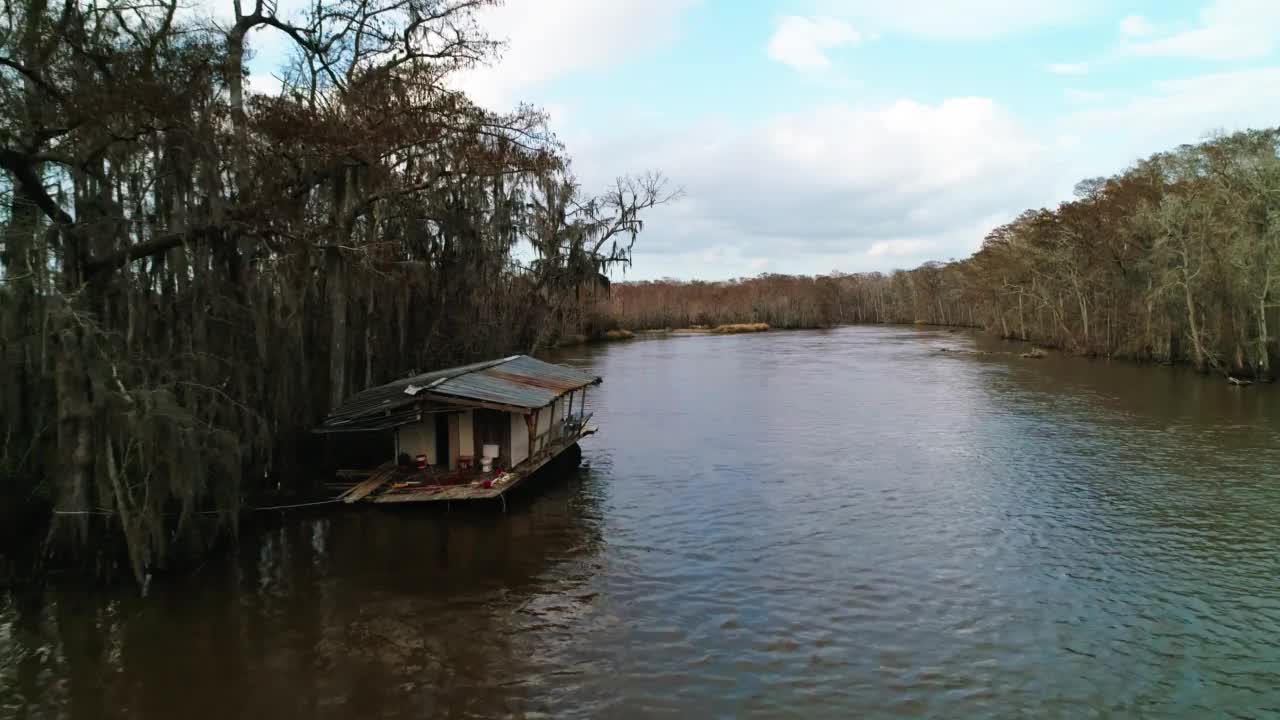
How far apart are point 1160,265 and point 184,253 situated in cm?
4551

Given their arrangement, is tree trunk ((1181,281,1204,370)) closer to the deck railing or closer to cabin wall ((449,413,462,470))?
the deck railing

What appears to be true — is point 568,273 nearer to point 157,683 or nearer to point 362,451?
point 362,451

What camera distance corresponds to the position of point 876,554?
46.5 ft

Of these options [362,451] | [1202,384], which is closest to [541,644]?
[362,451]

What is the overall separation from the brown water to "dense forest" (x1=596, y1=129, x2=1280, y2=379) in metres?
17.2

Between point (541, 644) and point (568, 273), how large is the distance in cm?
2514

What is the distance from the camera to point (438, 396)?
51.1 ft

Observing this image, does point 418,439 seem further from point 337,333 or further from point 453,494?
point 337,333

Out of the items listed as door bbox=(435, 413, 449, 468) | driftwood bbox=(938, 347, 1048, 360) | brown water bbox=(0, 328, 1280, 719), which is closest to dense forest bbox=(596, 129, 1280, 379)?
driftwood bbox=(938, 347, 1048, 360)

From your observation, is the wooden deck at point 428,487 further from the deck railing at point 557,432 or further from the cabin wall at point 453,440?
the deck railing at point 557,432

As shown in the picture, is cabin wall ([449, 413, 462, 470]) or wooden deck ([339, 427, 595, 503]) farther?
cabin wall ([449, 413, 462, 470])

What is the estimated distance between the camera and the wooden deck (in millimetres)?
15094

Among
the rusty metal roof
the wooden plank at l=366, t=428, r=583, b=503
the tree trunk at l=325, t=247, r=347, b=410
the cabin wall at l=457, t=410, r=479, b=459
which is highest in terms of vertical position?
the tree trunk at l=325, t=247, r=347, b=410

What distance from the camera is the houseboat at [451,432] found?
15547 mm
